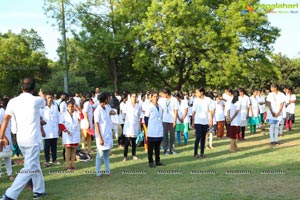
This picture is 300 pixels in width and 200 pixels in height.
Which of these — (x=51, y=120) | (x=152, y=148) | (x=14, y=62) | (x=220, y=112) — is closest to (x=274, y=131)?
(x=220, y=112)

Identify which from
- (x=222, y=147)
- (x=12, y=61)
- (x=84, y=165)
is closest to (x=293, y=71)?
(x=12, y=61)

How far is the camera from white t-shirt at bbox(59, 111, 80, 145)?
9.18m

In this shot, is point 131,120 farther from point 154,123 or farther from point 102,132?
point 102,132

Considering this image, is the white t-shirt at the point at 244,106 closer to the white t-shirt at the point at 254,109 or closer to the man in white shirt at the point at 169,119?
the white t-shirt at the point at 254,109

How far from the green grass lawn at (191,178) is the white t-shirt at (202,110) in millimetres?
1050

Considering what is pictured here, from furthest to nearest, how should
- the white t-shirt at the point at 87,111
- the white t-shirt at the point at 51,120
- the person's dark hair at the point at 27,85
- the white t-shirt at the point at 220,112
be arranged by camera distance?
the white t-shirt at the point at 220,112 < the white t-shirt at the point at 87,111 < the white t-shirt at the point at 51,120 < the person's dark hair at the point at 27,85

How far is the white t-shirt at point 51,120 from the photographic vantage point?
10.1 meters

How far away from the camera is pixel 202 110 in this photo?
10359 millimetres

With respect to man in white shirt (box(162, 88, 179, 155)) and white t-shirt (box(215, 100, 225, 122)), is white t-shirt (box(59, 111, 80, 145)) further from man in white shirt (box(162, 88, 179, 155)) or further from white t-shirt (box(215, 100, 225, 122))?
white t-shirt (box(215, 100, 225, 122))

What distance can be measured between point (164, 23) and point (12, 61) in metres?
24.7

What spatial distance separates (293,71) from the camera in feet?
194

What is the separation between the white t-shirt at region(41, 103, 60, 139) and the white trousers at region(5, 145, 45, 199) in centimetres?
379

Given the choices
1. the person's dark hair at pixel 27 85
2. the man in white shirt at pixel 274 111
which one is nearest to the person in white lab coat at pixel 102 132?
the person's dark hair at pixel 27 85

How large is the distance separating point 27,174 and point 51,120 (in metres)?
4.33
